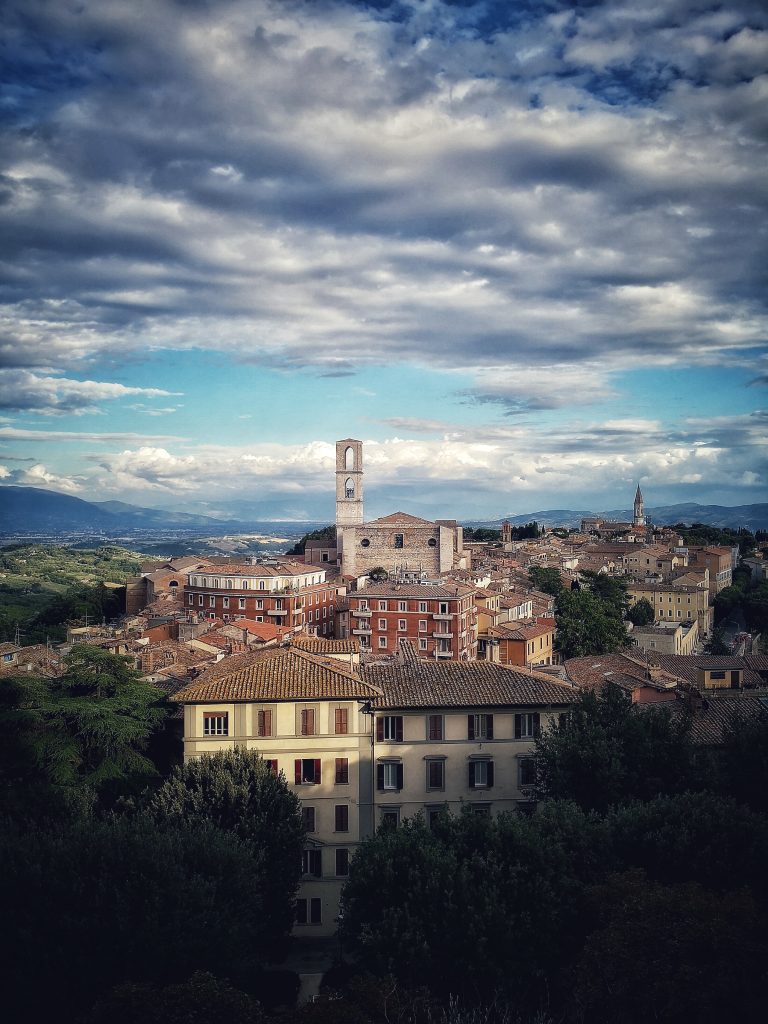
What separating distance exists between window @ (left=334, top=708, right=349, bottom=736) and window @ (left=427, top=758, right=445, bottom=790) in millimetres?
2999

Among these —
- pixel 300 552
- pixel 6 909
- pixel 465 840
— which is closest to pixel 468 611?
pixel 465 840

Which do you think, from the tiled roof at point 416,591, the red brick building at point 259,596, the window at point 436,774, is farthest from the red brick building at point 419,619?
the window at point 436,774

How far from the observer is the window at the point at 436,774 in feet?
92.8

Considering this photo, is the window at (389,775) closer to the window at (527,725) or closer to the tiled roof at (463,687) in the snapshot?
the tiled roof at (463,687)

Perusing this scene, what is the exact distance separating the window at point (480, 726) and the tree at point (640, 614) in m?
70.3

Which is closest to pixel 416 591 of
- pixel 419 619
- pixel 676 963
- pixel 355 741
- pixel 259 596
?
pixel 419 619

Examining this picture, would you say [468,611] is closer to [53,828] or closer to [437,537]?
[437,537]

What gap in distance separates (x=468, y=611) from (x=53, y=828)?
46296 mm

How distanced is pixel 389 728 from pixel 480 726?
291 centimetres

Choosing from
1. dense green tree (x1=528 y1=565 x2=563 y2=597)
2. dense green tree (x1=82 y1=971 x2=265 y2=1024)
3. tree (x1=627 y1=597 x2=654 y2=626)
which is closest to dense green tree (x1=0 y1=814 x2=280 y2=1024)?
dense green tree (x1=82 y1=971 x2=265 y2=1024)

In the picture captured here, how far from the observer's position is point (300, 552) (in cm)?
12594

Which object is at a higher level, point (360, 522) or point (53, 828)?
point (360, 522)

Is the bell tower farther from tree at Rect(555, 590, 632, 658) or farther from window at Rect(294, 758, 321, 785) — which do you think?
window at Rect(294, 758, 321, 785)

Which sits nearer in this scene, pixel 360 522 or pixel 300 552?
pixel 360 522
